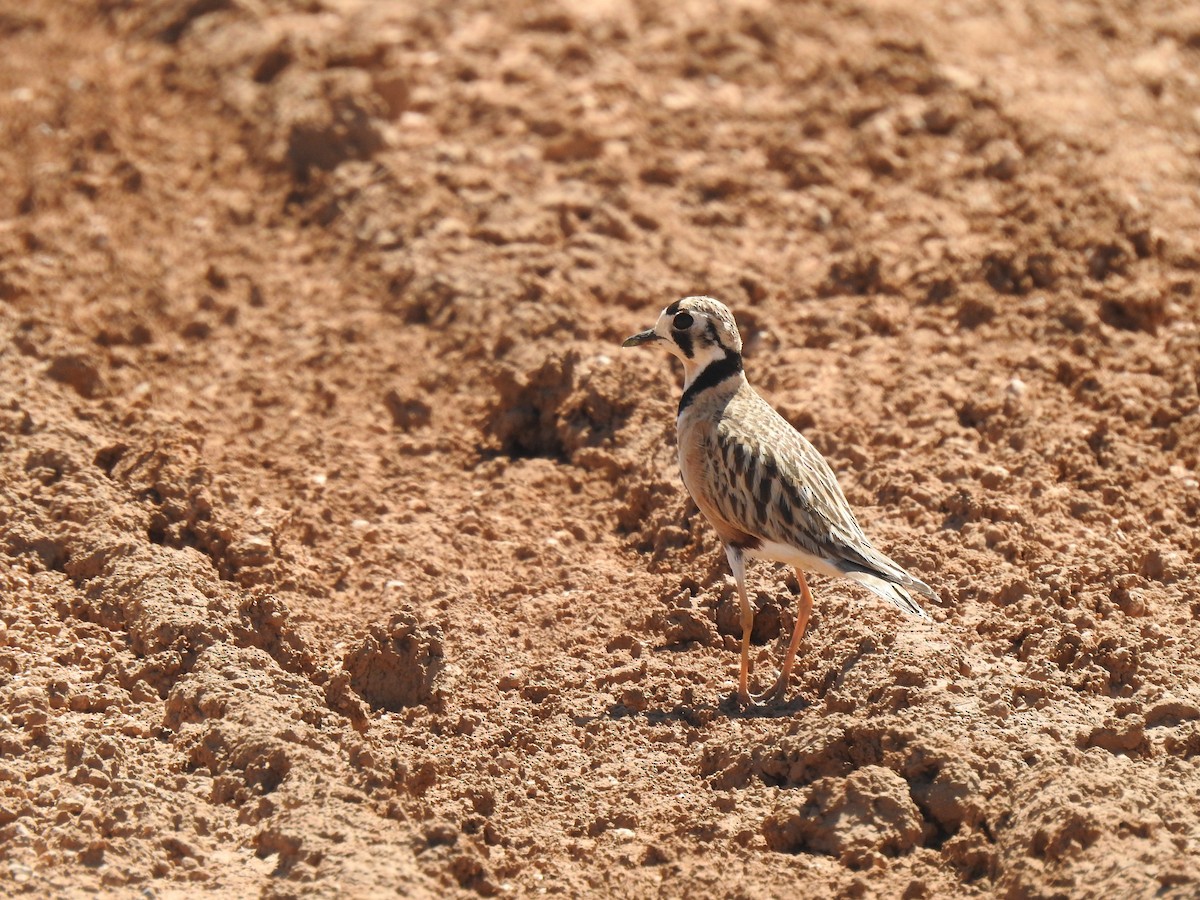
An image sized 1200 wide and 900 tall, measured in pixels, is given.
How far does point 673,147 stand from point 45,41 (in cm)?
501

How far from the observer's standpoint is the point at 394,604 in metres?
7.04

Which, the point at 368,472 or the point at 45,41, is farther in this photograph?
the point at 45,41

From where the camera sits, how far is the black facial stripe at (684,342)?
7.04 meters

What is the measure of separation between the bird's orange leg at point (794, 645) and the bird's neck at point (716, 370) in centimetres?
98

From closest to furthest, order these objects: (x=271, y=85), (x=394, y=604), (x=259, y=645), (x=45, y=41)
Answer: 1. (x=259, y=645)
2. (x=394, y=604)
3. (x=271, y=85)
4. (x=45, y=41)

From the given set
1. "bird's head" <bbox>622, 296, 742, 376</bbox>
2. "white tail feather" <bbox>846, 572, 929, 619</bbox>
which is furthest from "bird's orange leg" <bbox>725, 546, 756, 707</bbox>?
"bird's head" <bbox>622, 296, 742, 376</bbox>

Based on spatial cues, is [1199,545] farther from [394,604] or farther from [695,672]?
[394,604]

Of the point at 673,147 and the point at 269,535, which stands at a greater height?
the point at 673,147

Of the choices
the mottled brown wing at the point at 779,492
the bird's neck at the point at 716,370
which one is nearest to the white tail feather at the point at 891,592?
the mottled brown wing at the point at 779,492

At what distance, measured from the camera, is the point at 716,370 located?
7.00m

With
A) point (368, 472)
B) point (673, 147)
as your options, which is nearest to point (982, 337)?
point (673, 147)

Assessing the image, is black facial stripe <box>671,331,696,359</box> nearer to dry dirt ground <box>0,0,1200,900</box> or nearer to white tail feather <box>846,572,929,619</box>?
dry dirt ground <box>0,0,1200,900</box>

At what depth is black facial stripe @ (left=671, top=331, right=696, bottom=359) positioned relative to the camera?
277 inches

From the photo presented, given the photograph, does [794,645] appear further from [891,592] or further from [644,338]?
[644,338]
